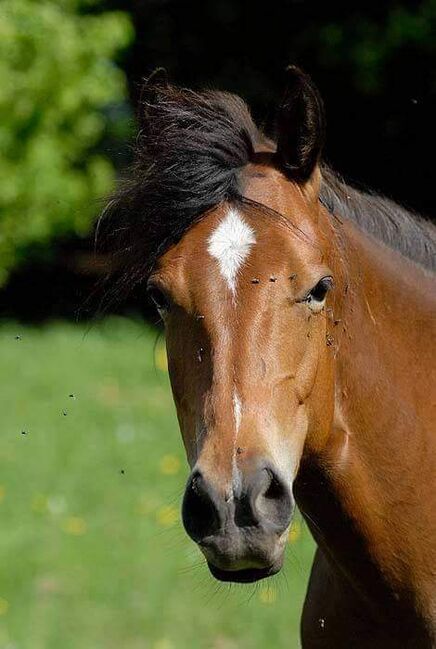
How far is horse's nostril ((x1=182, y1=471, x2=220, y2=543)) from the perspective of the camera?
7.63 feet

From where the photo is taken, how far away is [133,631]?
203 inches

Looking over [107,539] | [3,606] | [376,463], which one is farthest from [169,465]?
[376,463]

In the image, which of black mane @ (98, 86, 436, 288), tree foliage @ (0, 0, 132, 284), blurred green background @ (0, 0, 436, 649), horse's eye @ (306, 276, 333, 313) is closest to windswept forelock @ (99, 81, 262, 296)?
black mane @ (98, 86, 436, 288)

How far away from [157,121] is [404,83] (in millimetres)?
10478

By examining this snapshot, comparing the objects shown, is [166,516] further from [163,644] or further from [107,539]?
[163,644]

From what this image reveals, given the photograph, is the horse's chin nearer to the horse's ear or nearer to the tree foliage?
the horse's ear

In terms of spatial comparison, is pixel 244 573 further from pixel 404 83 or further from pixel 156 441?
pixel 404 83

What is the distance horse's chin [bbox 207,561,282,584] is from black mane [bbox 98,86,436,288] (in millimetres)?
828

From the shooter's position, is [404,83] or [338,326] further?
[404,83]

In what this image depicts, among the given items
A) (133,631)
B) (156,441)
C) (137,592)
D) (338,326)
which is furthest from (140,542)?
(338,326)


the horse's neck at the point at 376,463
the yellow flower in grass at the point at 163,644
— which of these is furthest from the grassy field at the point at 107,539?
the horse's neck at the point at 376,463

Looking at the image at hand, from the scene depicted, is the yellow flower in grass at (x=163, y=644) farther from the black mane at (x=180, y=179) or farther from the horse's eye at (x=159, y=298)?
the horse's eye at (x=159, y=298)

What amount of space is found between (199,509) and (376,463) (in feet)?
2.12

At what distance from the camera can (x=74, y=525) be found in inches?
254
